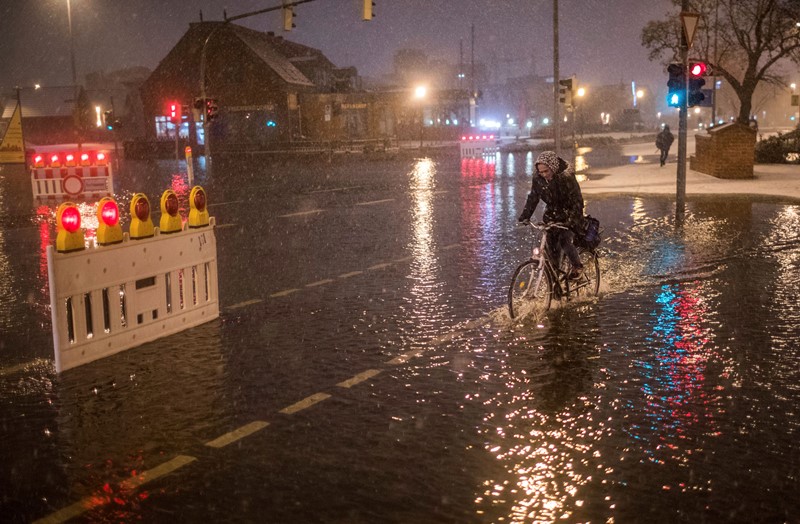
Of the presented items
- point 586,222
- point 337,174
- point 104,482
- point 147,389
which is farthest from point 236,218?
point 337,174

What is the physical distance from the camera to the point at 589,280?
31.3 ft

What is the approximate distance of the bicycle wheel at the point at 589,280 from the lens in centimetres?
938

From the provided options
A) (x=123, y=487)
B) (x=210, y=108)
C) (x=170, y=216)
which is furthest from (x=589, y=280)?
(x=210, y=108)

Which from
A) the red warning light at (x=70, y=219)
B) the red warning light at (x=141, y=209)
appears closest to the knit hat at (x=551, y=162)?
the red warning light at (x=141, y=209)

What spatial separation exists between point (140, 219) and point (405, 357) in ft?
9.91

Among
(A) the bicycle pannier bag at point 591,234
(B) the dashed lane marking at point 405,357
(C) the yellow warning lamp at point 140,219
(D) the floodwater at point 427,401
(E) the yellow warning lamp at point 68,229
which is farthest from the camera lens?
(A) the bicycle pannier bag at point 591,234

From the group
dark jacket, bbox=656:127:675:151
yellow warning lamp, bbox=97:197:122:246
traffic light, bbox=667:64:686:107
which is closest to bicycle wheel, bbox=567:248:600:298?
yellow warning lamp, bbox=97:197:122:246

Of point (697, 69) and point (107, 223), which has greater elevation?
point (697, 69)

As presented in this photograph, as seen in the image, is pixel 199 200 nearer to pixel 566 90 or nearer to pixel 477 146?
pixel 566 90

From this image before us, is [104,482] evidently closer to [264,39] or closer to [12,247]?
[12,247]

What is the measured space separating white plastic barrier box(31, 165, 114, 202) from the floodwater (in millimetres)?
13588

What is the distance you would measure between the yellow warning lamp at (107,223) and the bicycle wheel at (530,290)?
3.96 m

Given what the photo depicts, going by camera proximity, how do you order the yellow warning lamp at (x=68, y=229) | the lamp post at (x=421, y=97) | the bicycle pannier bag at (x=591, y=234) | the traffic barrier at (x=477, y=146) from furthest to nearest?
the lamp post at (x=421, y=97) < the traffic barrier at (x=477, y=146) < the bicycle pannier bag at (x=591, y=234) < the yellow warning lamp at (x=68, y=229)

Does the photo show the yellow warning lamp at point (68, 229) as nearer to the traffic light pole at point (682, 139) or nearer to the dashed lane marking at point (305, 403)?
the dashed lane marking at point (305, 403)
